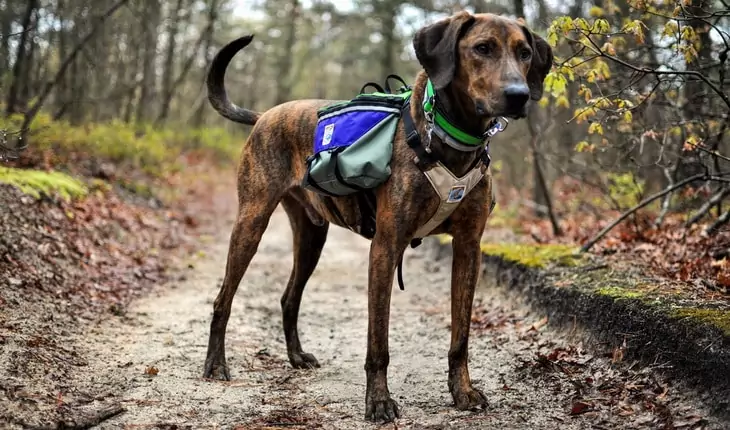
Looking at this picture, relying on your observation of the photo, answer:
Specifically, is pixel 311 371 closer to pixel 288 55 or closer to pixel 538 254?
pixel 538 254

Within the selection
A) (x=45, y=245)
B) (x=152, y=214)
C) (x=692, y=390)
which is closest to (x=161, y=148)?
(x=152, y=214)

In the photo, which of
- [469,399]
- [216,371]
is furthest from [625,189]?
[216,371]

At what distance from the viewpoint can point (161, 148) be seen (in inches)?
606

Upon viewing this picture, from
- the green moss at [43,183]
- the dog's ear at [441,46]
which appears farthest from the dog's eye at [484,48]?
the green moss at [43,183]

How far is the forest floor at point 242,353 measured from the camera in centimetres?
381

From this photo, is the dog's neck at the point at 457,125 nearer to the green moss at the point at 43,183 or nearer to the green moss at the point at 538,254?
the green moss at the point at 538,254

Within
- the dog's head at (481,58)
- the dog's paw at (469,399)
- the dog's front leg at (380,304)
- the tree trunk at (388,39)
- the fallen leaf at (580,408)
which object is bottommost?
the dog's paw at (469,399)

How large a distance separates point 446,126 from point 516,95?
0.60m

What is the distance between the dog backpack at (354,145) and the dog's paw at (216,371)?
1601 mm

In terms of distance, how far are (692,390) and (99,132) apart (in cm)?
1293

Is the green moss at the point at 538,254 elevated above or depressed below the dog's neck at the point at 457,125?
Result: below

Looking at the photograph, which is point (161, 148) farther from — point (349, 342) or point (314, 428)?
point (314, 428)

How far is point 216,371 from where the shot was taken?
4895 millimetres

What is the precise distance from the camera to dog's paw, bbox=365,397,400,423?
3914 mm
